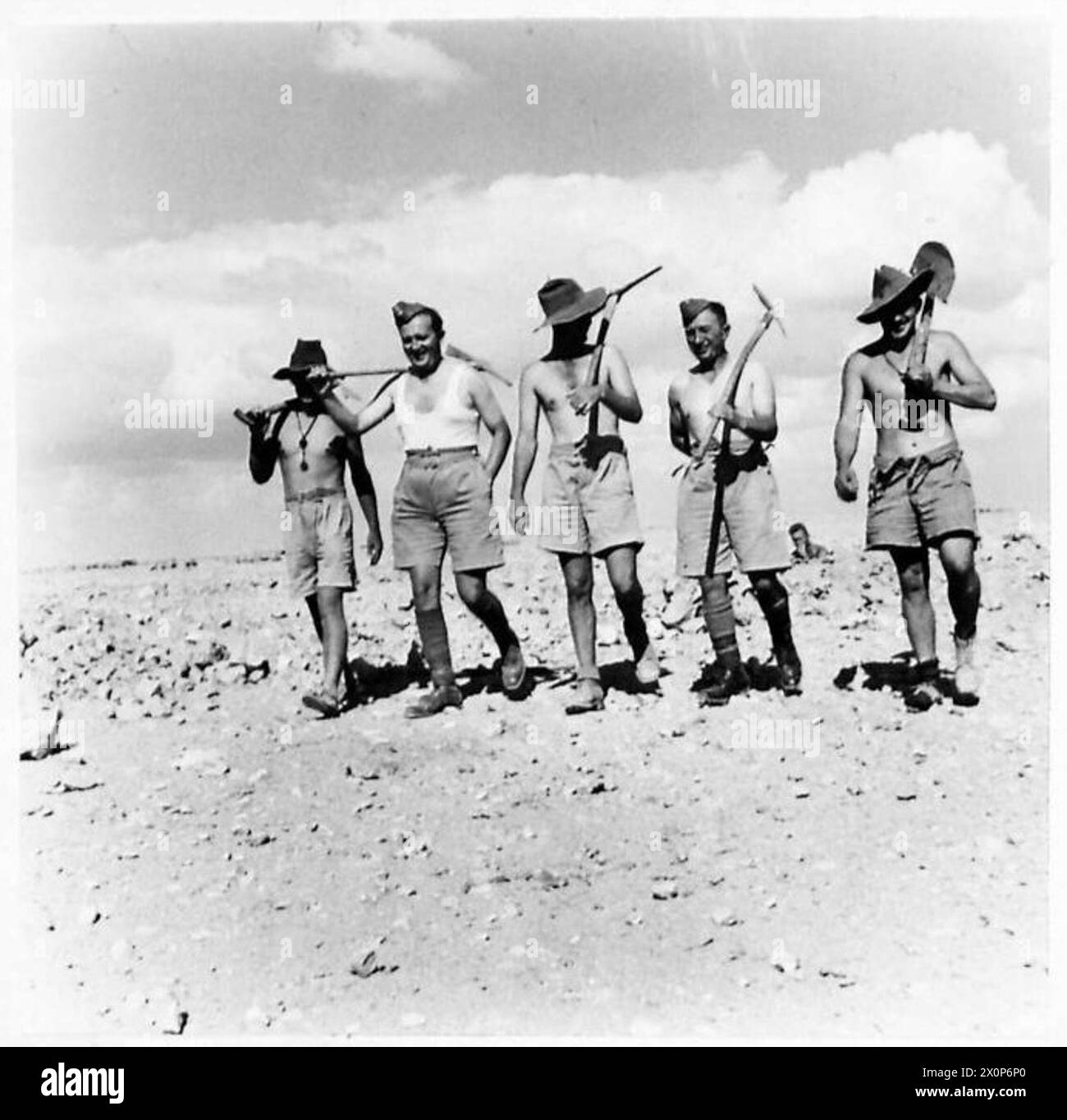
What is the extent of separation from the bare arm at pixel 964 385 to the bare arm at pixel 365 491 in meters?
2.52

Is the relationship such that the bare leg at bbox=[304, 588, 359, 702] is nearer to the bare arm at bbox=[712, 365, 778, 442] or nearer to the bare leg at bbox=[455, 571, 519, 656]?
the bare leg at bbox=[455, 571, 519, 656]

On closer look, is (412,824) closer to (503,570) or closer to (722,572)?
(722,572)

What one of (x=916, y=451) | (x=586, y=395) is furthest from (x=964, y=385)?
(x=586, y=395)

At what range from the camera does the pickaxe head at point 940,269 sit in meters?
5.96

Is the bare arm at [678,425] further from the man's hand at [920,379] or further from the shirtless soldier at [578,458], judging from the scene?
the man's hand at [920,379]

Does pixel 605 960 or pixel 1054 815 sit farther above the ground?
pixel 1054 815

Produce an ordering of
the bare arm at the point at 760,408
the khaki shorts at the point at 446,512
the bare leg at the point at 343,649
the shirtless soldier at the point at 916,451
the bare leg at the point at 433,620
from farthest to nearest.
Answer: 1. the bare leg at the point at 343,649
2. the bare leg at the point at 433,620
3. the khaki shorts at the point at 446,512
4. the bare arm at the point at 760,408
5. the shirtless soldier at the point at 916,451

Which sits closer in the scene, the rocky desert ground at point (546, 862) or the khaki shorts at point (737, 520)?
the rocky desert ground at point (546, 862)

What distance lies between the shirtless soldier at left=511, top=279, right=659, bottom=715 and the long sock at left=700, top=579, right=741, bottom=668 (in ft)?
1.07

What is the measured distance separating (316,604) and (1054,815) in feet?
10.9

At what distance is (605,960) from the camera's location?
4.91 m

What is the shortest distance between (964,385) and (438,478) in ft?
7.43

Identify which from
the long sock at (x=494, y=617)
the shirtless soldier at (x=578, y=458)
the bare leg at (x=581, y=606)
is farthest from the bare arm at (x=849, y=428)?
the long sock at (x=494, y=617)
